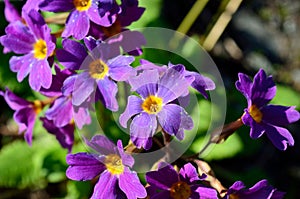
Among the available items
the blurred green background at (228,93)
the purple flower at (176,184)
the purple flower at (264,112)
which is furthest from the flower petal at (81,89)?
the blurred green background at (228,93)

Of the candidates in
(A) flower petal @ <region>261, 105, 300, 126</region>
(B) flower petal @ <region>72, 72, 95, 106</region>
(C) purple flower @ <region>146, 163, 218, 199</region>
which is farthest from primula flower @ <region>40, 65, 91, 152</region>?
(A) flower petal @ <region>261, 105, 300, 126</region>

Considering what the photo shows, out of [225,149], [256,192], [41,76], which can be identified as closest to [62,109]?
[41,76]

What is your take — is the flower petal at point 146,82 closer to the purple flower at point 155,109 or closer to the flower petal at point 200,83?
the purple flower at point 155,109

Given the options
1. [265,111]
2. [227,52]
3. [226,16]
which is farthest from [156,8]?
[265,111]

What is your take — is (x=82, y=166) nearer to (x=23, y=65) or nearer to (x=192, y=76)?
(x=192, y=76)

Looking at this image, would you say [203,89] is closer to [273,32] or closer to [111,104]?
[111,104]

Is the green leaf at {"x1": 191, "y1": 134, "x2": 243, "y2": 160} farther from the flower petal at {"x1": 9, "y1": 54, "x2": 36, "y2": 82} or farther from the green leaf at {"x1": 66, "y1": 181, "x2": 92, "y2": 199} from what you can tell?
the flower petal at {"x1": 9, "y1": 54, "x2": 36, "y2": 82}
